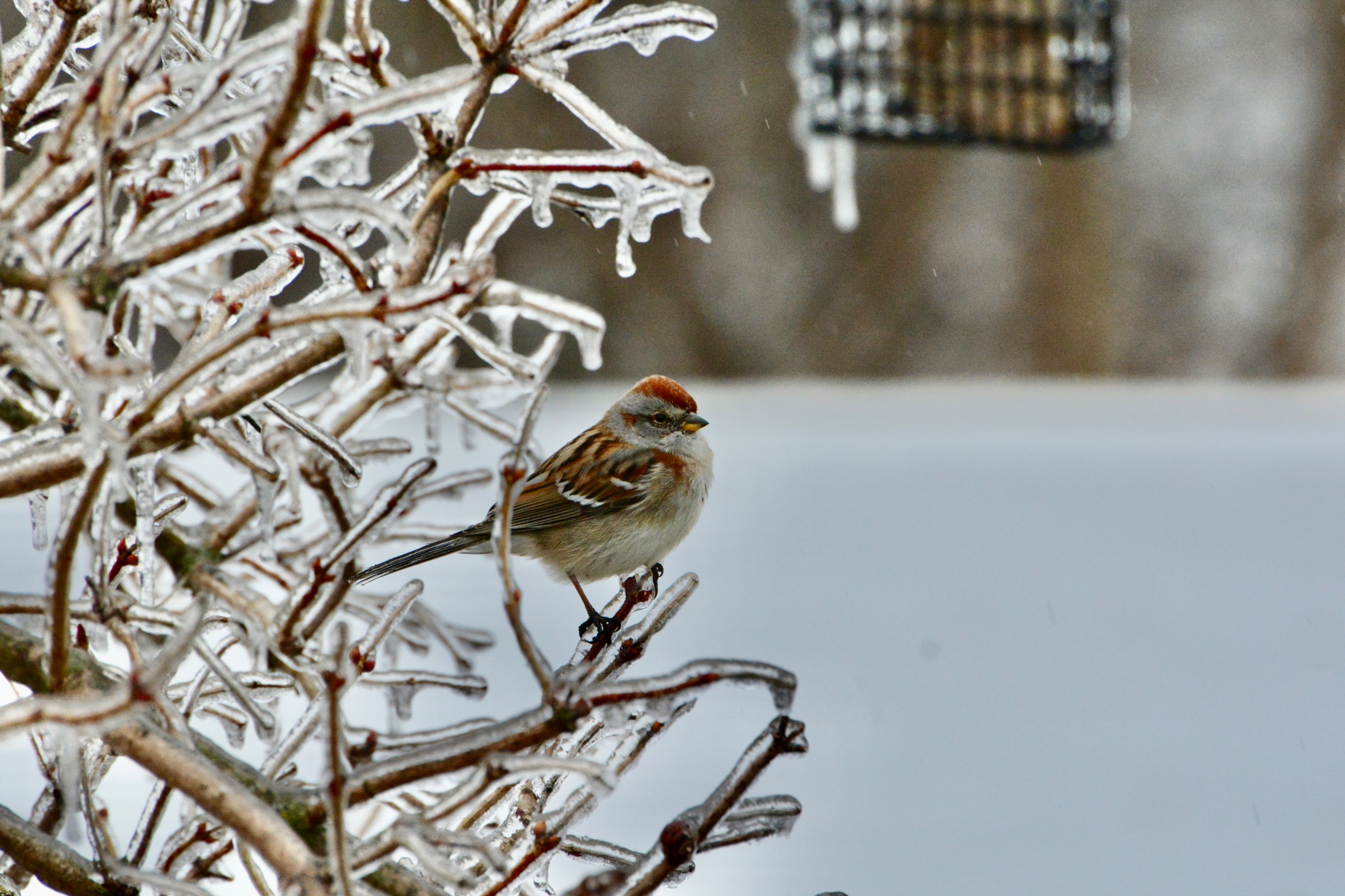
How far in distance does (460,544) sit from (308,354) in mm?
1187

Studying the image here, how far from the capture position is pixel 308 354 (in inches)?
52.8

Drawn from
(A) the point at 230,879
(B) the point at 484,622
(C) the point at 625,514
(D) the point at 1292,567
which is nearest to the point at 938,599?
(D) the point at 1292,567

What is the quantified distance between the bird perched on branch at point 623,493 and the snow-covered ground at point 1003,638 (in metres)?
0.88

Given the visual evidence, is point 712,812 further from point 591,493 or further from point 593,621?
point 591,493

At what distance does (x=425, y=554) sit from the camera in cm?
238

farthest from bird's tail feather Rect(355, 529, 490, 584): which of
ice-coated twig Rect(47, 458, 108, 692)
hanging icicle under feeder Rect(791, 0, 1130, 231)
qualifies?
hanging icicle under feeder Rect(791, 0, 1130, 231)

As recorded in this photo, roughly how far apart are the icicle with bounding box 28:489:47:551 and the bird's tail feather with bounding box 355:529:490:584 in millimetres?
679

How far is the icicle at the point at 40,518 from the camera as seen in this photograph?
1.57 m

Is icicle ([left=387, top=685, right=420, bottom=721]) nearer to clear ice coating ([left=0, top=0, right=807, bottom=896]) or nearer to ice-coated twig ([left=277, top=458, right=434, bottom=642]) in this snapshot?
clear ice coating ([left=0, top=0, right=807, bottom=896])

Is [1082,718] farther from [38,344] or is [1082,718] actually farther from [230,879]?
[38,344]

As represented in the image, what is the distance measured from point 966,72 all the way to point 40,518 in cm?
565

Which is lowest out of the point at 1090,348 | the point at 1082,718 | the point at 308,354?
the point at 308,354

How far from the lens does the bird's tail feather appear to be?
2342 millimetres

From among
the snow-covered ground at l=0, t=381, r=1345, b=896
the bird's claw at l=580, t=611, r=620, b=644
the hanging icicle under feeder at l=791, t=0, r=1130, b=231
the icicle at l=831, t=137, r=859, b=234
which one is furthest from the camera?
the icicle at l=831, t=137, r=859, b=234
